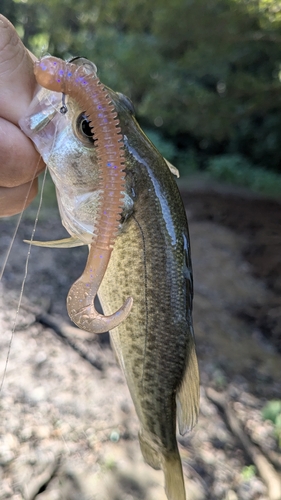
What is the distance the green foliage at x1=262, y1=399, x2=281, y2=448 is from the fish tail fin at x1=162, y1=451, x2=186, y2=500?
88.0 inches

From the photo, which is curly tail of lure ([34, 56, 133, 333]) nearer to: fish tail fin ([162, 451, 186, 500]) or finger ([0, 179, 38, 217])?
finger ([0, 179, 38, 217])

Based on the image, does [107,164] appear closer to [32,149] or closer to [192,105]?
[32,149]

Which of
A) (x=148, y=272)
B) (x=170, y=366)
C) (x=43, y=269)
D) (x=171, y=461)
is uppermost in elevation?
(x=148, y=272)

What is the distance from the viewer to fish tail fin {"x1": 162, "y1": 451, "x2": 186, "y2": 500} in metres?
1.68

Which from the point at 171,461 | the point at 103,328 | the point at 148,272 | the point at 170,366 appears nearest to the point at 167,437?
the point at 171,461

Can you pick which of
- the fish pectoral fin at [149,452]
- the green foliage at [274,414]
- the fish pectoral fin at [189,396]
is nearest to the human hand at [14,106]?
the fish pectoral fin at [189,396]

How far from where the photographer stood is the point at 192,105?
30.7 feet

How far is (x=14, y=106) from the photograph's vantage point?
1250mm

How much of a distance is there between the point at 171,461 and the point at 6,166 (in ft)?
4.44

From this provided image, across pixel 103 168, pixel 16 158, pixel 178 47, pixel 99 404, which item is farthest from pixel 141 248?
pixel 178 47

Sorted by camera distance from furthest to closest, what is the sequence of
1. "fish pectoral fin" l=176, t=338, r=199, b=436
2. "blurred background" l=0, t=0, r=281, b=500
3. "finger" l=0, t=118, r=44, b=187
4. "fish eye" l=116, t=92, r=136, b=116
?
"blurred background" l=0, t=0, r=281, b=500 → "fish pectoral fin" l=176, t=338, r=199, b=436 → "fish eye" l=116, t=92, r=136, b=116 → "finger" l=0, t=118, r=44, b=187

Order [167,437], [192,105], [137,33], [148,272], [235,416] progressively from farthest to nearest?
[192,105]
[137,33]
[235,416]
[167,437]
[148,272]

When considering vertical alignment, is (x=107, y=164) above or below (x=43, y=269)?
above

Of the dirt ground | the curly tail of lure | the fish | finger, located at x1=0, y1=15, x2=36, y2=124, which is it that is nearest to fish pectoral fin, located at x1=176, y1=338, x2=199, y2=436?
the fish
